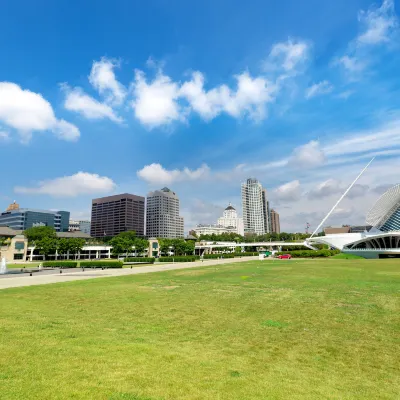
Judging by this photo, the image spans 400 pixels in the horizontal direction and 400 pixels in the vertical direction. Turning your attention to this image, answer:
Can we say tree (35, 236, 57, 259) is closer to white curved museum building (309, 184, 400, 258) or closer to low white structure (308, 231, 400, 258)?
white curved museum building (309, 184, 400, 258)

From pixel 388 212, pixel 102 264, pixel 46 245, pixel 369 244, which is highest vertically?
pixel 388 212

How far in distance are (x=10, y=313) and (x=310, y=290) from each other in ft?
58.3

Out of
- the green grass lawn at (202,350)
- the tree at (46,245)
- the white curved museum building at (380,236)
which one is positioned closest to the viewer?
the green grass lawn at (202,350)

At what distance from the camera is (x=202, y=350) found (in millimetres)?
8508

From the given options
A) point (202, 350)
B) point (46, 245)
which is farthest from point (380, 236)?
point (46, 245)

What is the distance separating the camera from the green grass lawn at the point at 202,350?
596 cm

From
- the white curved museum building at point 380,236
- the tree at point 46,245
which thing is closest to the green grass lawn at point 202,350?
the white curved museum building at point 380,236

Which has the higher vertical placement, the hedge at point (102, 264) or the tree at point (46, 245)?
the tree at point (46, 245)

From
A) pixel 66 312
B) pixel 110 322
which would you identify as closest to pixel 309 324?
pixel 110 322

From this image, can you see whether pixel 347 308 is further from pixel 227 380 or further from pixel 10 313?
pixel 10 313

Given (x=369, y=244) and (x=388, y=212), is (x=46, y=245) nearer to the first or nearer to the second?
(x=369, y=244)

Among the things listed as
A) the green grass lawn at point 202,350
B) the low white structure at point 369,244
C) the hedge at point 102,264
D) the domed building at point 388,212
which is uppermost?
the domed building at point 388,212

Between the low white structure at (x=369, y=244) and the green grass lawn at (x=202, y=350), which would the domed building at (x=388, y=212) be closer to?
the low white structure at (x=369, y=244)

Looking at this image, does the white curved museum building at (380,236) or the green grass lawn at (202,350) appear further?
the white curved museum building at (380,236)
